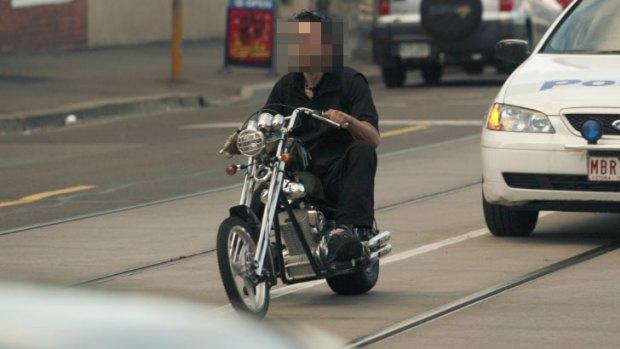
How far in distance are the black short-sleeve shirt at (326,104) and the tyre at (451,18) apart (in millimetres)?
15253

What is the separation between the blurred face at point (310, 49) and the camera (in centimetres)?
712

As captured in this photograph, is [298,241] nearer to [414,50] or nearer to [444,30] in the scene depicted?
[444,30]

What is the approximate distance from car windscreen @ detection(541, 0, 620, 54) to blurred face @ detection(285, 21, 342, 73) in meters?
2.92

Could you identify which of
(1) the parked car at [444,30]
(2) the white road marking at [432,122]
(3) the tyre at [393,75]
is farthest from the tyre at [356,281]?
(3) the tyre at [393,75]

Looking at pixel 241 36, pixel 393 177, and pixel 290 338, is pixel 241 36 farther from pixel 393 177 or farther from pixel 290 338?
pixel 290 338

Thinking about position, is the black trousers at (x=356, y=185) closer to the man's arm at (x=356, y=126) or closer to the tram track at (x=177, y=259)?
the man's arm at (x=356, y=126)

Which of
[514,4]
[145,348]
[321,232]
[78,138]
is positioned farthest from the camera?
[514,4]

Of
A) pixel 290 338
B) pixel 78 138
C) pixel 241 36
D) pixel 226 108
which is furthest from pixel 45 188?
pixel 241 36

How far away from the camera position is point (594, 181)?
8.84 meters

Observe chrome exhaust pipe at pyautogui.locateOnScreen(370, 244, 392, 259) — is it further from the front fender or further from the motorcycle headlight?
the motorcycle headlight

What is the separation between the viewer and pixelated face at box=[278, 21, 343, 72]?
7121 mm

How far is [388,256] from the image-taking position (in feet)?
29.5

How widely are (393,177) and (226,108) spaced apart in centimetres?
798

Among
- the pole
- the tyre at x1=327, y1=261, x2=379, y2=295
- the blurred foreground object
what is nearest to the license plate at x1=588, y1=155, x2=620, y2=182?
the tyre at x1=327, y1=261, x2=379, y2=295
